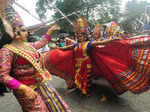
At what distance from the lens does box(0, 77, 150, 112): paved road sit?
9.39ft

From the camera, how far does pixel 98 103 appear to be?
317 cm

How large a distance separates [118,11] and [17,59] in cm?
2169

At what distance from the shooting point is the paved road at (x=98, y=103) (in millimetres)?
2863

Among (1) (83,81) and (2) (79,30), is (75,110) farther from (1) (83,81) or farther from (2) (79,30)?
(2) (79,30)

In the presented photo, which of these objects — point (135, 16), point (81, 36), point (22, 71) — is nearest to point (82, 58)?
point (81, 36)

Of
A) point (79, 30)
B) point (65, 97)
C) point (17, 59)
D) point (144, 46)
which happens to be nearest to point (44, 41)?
point (17, 59)

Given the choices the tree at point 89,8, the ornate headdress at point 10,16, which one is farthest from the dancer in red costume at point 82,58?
the tree at point 89,8

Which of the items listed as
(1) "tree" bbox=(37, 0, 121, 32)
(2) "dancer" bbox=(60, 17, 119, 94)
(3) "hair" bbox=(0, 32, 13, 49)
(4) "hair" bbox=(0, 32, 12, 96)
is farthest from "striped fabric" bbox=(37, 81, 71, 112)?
(1) "tree" bbox=(37, 0, 121, 32)

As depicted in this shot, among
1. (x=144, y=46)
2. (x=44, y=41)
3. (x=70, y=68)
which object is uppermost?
(x=44, y=41)

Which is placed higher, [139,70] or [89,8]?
[89,8]

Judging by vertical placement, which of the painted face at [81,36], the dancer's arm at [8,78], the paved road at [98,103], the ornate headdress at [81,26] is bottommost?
the paved road at [98,103]

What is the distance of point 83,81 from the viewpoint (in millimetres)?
3334

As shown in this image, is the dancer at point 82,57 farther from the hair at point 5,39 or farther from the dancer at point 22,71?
the hair at point 5,39

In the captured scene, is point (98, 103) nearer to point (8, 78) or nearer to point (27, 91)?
point (27, 91)
